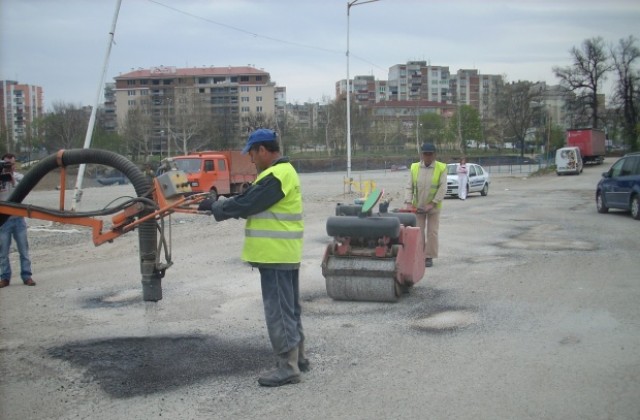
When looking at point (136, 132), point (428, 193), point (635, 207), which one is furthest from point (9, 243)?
point (136, 132)

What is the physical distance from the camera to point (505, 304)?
778 cm

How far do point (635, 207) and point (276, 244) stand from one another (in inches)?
607

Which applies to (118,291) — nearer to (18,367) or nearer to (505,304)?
(18,367)

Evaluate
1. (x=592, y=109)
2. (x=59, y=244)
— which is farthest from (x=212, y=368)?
(x=592, y=109)

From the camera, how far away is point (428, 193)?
1019 cm

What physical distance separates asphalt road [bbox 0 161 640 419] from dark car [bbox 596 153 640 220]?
24.5 ft

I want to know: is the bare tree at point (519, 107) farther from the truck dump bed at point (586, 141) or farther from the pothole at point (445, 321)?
the pothole at point (445, 321)

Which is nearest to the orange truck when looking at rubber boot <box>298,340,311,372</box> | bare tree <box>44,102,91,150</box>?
rubber boot <box>298,340,311,372</box>

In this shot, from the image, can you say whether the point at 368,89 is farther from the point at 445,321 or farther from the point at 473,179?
the point at 445,321

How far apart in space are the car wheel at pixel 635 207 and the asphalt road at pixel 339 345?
22.9 ft

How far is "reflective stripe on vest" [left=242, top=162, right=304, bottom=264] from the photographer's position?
5203 mm

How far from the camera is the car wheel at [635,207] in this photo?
1752 cm

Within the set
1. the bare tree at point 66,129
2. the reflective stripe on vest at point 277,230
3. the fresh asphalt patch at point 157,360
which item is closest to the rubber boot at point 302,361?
the fresh asphalt patch at point 157,360

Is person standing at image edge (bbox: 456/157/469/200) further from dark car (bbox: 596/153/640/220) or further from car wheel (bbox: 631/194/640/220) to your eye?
car wheel (bbox: 631/194/640/220)
